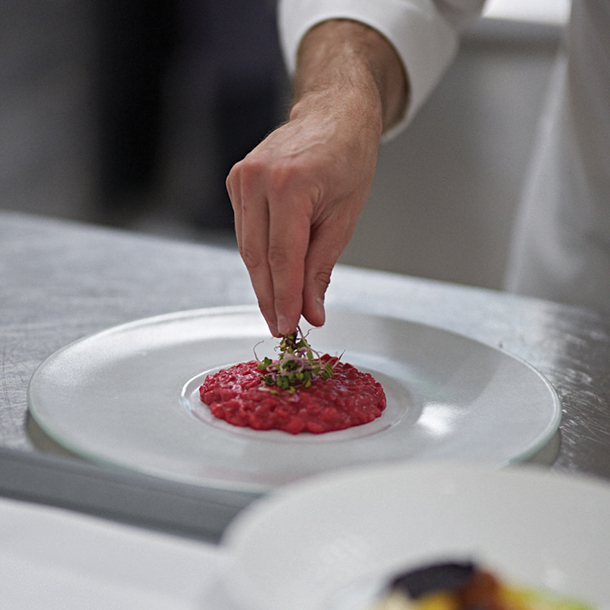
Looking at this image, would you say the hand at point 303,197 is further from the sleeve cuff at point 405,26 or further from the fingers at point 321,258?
the sleeve cuff at point 405,26

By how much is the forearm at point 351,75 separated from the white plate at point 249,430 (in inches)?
13.5

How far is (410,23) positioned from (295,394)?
1.05 metres

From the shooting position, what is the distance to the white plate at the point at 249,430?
0.75m

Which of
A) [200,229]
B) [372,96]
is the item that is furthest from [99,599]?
[200,229]

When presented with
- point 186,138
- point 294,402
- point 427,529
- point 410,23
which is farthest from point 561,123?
point 186,138

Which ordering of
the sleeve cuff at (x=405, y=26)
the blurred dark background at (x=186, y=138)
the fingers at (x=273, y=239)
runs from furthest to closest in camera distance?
the blurred dark background at (x=186, y=138), the sleeve cuff at (x=405, y=26), the fingers at (x=273, y=239)

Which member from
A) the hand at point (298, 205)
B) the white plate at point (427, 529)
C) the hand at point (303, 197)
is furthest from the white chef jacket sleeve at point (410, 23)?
the white plate at point (427, 529)

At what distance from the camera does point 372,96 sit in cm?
130

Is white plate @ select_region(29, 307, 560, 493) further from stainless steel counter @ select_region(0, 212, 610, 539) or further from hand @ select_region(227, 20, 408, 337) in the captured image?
hand @ select_region(227, 20, 408, 337)

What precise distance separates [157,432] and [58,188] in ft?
12.8

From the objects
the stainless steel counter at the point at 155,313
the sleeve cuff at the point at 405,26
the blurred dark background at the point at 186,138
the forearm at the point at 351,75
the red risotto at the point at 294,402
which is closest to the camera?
the stainless steel counter at the point at 155,313

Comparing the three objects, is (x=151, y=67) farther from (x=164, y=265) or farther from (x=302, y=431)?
(x=302, y=431)

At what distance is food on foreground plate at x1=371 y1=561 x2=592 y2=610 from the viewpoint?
1.44 ft

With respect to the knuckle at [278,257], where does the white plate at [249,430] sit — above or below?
below
